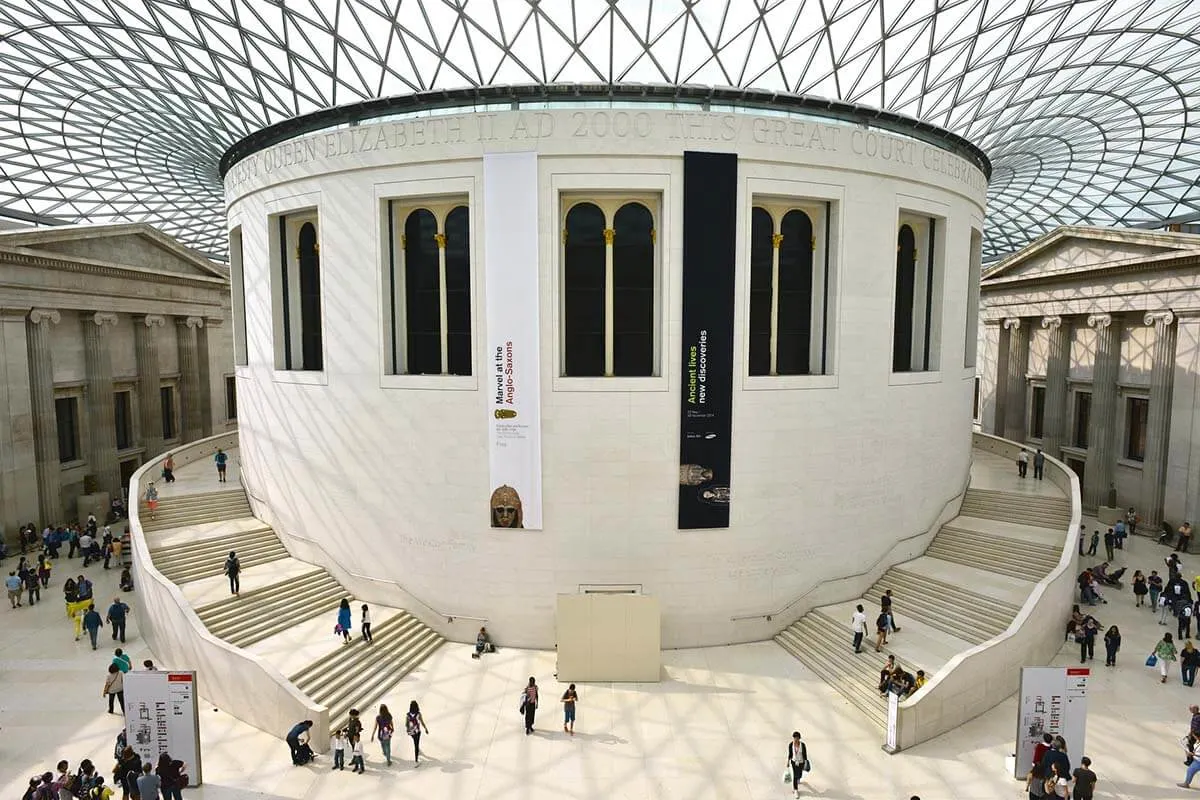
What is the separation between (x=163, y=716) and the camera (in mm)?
12547

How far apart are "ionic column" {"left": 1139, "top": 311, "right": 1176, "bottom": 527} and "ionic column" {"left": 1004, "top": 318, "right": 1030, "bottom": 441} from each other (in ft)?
35.2

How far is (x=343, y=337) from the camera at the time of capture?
20031 millimetres

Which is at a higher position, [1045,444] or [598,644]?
[1045,444]

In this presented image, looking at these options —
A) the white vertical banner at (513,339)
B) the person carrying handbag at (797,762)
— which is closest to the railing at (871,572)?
the person carrying handbag at (797,762)

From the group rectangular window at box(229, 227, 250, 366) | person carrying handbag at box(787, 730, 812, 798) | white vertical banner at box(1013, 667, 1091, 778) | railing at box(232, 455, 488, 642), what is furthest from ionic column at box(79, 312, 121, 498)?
white vertical banner at box(1013, 667, 1091, 778)

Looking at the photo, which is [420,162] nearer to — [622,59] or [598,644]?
[622,59]

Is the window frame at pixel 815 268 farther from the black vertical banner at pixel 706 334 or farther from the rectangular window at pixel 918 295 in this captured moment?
the rectangular window at pixel 918 295

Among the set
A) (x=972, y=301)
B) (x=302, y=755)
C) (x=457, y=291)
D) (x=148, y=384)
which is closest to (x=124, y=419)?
(x=148, y=384)

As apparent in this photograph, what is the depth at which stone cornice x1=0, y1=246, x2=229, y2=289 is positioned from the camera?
28016 mm

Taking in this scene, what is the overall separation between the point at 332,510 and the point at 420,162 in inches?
452

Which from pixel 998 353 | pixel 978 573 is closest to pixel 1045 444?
pixel 998 353

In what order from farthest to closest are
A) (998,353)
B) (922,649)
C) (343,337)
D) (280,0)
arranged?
(998,353), (280,0), (343,337), (922,649)

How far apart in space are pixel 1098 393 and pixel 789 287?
25214mm

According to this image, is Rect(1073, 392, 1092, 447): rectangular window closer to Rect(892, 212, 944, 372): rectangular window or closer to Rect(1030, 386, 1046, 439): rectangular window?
Rect(1030, 386, 1046, 439): rectangular window
